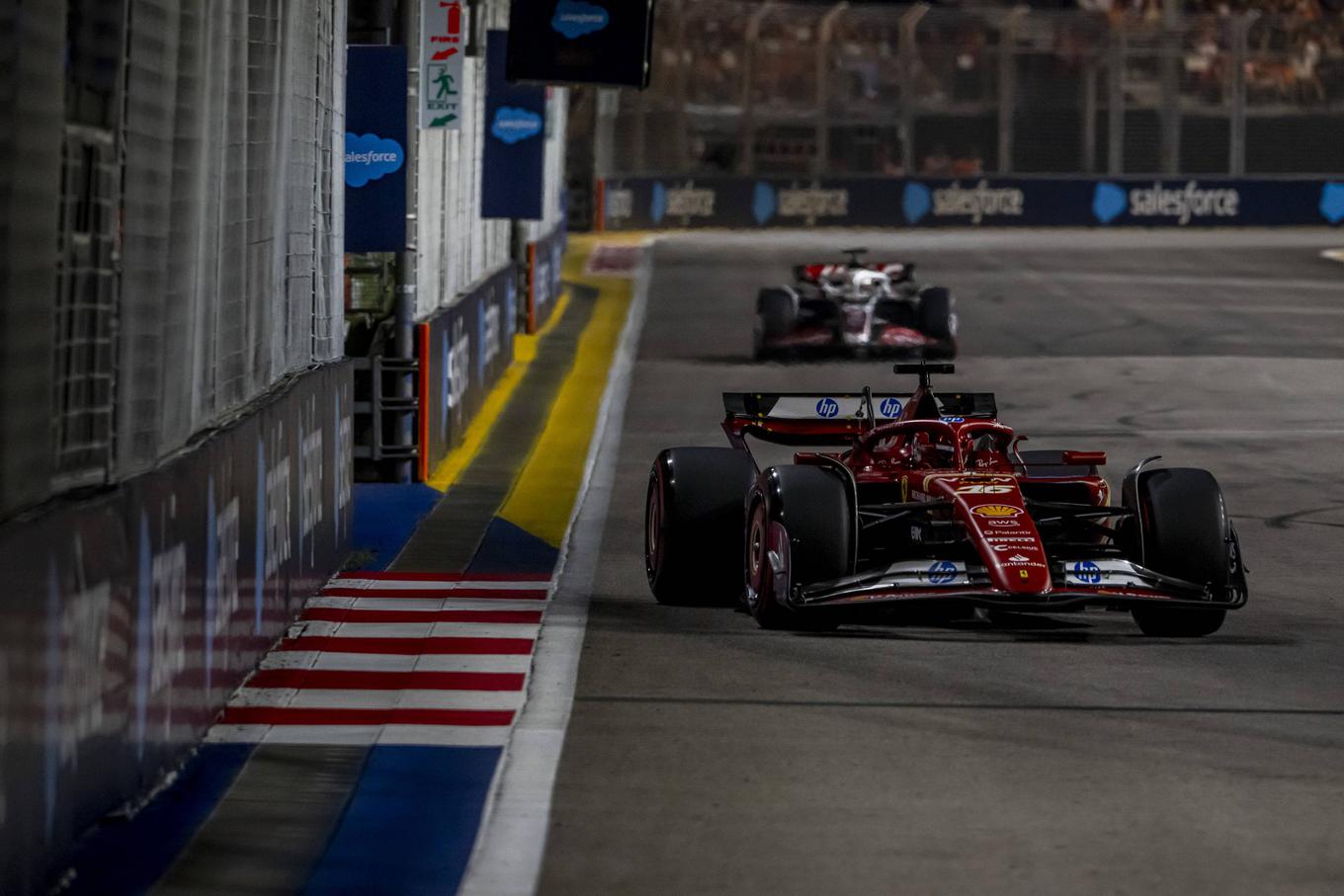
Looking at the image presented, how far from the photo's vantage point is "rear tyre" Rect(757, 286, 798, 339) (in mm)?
25625

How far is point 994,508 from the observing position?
991 cm

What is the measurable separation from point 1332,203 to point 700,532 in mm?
47511

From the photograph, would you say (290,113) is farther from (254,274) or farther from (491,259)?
(491,259)

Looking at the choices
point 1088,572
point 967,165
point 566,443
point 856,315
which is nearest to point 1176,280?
point 856,315

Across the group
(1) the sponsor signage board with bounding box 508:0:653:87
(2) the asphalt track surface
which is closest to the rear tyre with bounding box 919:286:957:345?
(1) the sponsor signage board with bounding box 508:0:653:87

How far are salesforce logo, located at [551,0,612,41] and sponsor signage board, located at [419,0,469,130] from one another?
3.29 metres

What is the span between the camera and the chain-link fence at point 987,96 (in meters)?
55.1

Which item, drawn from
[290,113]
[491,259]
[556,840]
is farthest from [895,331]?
[556,840]

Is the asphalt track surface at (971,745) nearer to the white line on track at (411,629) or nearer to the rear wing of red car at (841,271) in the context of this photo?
the white line on track at (411,629)

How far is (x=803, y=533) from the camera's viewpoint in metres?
9.78

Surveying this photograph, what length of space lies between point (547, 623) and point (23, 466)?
4523mm

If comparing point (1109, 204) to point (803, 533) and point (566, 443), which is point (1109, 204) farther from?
point (803, 533)

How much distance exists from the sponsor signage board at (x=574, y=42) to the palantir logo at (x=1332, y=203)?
37.8 metres

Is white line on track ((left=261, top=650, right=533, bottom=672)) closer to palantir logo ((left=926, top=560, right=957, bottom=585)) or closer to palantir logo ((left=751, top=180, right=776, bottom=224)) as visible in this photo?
palantir logo ((left=926, top=560, right=957, bottom=585))
